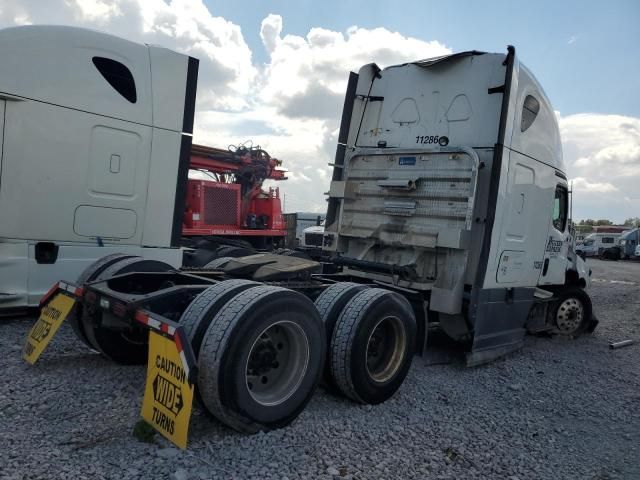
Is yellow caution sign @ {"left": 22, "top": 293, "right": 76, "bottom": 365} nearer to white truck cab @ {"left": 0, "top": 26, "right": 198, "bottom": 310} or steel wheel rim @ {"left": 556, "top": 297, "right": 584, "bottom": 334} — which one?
white truck cab @ {"left": 0, "top": 26, "right": 198, "bottom": 310}

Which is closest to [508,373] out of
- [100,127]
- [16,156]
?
[100,127]

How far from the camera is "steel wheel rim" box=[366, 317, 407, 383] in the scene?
4.50m

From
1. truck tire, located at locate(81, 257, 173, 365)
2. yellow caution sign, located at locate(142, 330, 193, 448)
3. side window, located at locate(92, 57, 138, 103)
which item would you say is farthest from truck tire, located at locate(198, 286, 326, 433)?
side window, located at locate(92, 57, 138, 103)

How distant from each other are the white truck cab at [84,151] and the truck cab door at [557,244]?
5086 millimetres

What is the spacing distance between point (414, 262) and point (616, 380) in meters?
2.71

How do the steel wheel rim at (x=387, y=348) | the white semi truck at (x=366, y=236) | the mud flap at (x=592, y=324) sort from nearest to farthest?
the white semi truck at (x=366, y=236) < the steel wheel rim at (x=387, y=348) < the mud flap at (x=592, y=324)

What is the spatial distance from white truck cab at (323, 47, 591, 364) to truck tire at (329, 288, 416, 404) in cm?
148

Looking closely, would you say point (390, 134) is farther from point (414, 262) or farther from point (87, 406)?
point (87, 406)

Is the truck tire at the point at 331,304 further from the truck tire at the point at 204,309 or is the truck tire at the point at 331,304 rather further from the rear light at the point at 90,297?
the rear light at the point at 90,297

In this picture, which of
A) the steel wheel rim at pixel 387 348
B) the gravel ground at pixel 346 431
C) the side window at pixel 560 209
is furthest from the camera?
the side window at pixel 560 209

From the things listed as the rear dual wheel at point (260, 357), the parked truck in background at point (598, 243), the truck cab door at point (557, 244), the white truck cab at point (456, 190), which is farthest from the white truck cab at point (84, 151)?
the parked truck in background at point (598, 243)

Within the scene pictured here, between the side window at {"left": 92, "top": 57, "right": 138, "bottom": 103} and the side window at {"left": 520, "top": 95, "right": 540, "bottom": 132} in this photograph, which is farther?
the side window at {"left": 520, "top": 95, "right": 540, "bottom": 132}

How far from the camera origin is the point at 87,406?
3.71 metres

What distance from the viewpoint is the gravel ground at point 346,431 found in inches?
119
